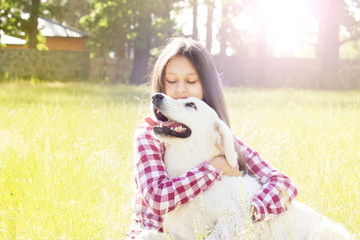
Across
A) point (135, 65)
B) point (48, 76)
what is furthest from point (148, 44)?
point (48, 76)

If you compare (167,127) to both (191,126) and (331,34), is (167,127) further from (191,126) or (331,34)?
(331,34)

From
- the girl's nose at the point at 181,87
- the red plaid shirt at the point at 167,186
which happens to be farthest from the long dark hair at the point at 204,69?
the red plaid shirt at the point at 167,186

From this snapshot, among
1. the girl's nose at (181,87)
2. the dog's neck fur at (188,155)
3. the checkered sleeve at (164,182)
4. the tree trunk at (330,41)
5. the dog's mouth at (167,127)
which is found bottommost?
the checkered sleeve at (164,182)

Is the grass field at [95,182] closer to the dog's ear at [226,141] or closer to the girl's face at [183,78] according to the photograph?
the girl's face at [183,78]

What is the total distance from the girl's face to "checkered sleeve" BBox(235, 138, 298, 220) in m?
0.50

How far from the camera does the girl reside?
2.40 m

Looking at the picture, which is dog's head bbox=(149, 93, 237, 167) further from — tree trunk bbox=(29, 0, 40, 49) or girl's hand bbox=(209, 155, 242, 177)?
tree trunk bbox=(29, 0, 40, 49)

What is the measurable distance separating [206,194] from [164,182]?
0.24 m

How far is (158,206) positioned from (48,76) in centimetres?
1845

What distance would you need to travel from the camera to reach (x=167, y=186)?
2408mm

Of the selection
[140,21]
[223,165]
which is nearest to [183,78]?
[223,165]

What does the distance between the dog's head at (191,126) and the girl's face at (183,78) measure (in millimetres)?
490

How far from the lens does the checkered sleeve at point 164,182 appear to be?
2373 millimetres

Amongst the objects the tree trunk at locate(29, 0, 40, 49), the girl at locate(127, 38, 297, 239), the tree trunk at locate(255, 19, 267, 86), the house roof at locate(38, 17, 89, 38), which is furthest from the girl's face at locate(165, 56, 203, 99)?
the house roof at locate(38, 17, 89, 38)
